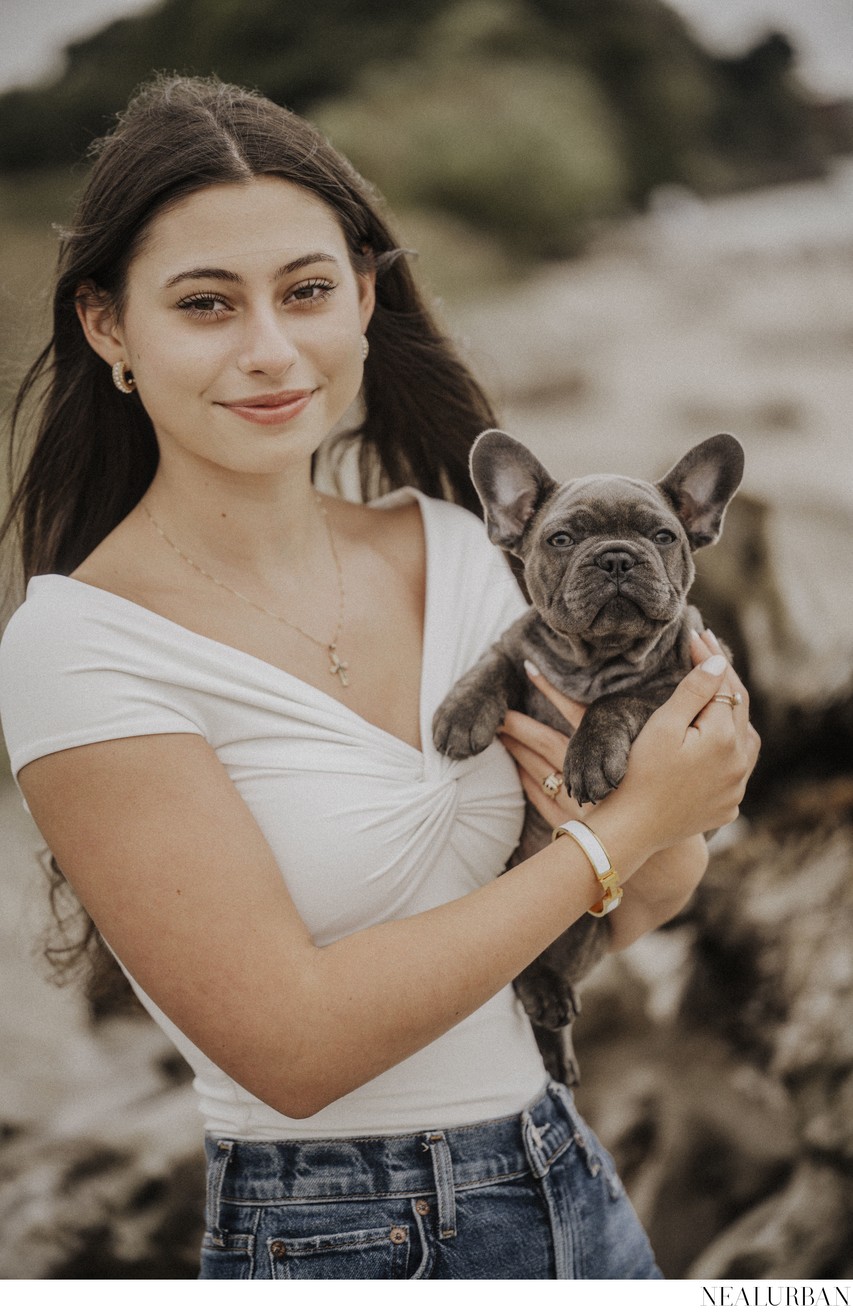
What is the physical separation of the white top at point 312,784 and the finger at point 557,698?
106 millimetres

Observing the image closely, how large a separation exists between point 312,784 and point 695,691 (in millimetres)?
465

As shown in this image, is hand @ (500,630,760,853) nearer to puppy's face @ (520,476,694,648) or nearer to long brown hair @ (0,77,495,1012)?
puppy's face @ (520,476,694,648)

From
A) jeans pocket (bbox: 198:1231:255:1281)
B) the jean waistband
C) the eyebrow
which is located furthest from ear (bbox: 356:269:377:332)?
jeans pocket (bbox: 198:1231:255:1281)

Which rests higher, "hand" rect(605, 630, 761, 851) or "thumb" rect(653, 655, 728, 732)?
"thumb" rect(653, 655, 728, 732)

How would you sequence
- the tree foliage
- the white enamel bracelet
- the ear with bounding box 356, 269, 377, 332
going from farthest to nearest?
the tree foliage → the ear with bounding box 356, 269, 377, 332 → the white enamel bracelet

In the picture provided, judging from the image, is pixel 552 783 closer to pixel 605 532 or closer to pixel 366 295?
pixel 605 532

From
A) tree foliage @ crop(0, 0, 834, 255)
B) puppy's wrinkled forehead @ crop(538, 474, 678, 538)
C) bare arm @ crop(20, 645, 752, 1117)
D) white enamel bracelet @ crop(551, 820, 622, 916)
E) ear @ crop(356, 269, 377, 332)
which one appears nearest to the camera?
bare arm @ crop(20, 645, 752, 1117)

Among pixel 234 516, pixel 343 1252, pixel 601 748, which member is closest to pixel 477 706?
pixel 601 748

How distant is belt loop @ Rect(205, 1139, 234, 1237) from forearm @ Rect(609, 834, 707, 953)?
58 cm

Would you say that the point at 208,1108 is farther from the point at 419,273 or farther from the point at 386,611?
the point at 419,273

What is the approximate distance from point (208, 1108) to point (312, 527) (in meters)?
0.76

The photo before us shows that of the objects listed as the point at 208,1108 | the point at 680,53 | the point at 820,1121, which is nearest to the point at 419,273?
the point at 680,53

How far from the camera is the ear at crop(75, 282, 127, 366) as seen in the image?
1345 millimetres

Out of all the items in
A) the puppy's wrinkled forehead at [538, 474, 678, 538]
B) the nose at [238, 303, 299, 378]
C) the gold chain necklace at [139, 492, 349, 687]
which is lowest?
the gold chain necklace at [139, 492, 349, 687]
